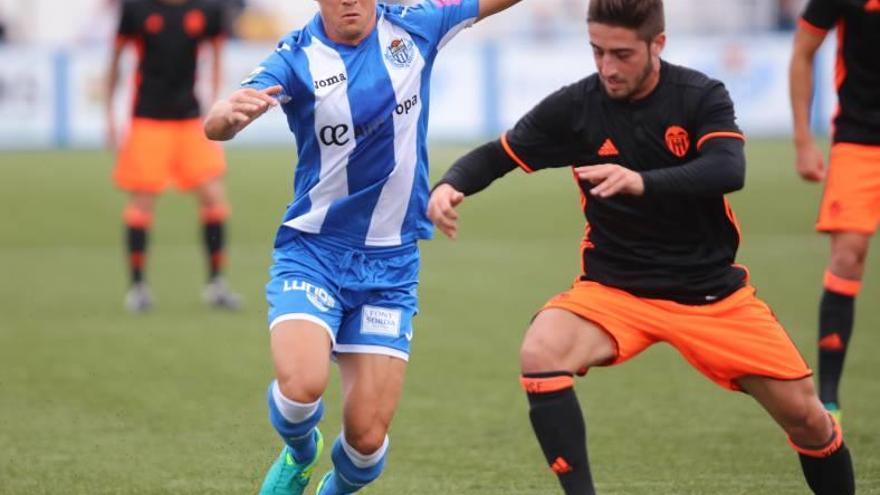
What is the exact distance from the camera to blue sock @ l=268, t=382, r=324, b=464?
19.3 feet

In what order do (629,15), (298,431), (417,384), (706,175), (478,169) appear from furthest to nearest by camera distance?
(417,384) → (298,431) → (478,169) → (629,15) → (706,175)

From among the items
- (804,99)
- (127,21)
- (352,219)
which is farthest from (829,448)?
(127,21)

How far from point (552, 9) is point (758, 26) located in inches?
179

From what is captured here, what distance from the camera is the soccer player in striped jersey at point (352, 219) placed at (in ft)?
19.6

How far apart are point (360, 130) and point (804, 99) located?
2.62 m

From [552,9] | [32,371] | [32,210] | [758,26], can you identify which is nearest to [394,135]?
[32,371]

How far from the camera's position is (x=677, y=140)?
18.6 ft

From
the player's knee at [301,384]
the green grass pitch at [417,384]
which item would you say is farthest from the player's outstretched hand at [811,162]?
the player's knee at [301,384]

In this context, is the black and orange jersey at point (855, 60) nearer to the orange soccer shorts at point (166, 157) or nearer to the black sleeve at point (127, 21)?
the orange soccer shorts at point (166, 157)

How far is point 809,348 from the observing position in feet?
33.1

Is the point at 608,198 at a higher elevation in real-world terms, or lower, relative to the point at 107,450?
higher

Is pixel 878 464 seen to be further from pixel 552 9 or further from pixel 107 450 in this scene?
pixel 552 9

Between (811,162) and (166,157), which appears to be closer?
(811,162)

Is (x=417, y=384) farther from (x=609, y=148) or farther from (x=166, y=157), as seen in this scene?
(x=166, y=157)
